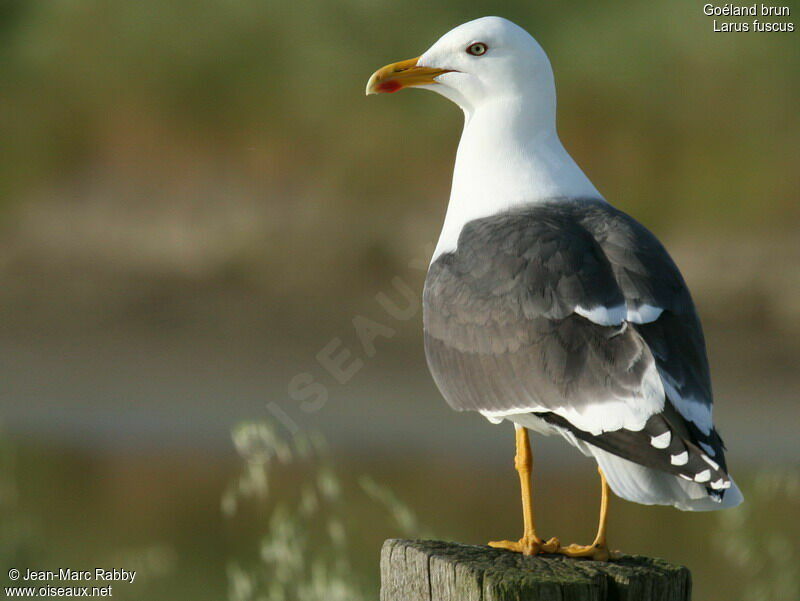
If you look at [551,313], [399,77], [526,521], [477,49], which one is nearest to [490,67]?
[477,49]

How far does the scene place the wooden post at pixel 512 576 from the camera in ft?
7.88

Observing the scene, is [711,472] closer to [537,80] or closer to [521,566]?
[521,566]

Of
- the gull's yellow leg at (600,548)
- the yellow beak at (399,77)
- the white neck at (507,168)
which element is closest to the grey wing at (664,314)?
the white neck at (507,168)

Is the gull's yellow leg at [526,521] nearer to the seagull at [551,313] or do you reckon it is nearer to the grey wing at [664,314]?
the seagull at [551,313]

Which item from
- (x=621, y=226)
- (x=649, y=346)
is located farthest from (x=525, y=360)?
(x=621, y=226)

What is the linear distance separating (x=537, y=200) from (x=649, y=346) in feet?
1.93

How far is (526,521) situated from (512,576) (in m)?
0.29

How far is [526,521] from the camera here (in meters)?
2.70

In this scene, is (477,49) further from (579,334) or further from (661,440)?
(661,440)

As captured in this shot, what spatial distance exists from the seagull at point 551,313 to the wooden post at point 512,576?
12 centimetres

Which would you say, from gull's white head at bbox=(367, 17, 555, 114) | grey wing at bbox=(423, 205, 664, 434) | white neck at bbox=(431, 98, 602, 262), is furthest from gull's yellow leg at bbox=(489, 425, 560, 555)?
gull's white head at bbox=(367, 17, 555, 114)

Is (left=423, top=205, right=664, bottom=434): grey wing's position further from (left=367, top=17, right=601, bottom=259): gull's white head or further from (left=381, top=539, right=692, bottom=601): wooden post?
(left=381, top=539, right=692, bottom=601): wooden post

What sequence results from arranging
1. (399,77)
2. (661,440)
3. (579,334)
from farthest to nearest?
(399,77)
(579,334)
(661,440)

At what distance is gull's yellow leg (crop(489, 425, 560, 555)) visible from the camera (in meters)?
2.68
